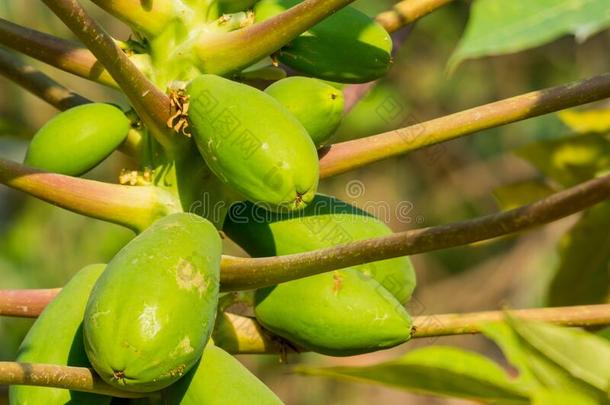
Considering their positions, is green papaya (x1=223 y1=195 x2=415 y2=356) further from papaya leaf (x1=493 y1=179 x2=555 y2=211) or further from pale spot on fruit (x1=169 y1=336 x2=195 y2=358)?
papaya leaf (x1=493 y1=179 x2=555 y2=211)

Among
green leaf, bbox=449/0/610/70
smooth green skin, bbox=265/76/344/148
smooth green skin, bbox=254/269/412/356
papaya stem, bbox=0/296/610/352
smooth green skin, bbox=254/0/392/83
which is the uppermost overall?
green leaf, bbox=449/0/610/70

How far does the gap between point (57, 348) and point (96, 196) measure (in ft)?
0.63

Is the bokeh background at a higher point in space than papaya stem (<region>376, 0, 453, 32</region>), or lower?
lower

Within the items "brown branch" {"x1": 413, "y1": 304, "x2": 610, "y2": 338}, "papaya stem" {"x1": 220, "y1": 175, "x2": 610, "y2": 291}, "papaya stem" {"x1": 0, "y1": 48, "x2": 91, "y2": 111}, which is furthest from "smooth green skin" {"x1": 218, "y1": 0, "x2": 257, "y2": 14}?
"brown branch" {"x1": 413, "y1": 304, "x2": 610, "y2": 338}

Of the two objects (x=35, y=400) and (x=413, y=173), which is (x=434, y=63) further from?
(x=35, y=400)

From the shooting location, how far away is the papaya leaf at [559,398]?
90cm

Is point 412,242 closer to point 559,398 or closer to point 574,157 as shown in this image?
point 559,398

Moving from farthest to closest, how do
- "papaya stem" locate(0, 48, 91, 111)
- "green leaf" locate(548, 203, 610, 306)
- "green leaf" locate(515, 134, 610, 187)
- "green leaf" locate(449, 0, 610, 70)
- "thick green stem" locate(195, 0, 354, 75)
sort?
"green leaf" locate(515, 134, 610, 187)
"green leaf" locate(548, 203, 610, 306)
"papaya stem" locate(0, 48, 91, 111)
"thick green stem" locate(195, 0, 354, 75)
"green leaf" locate(449, 0, 610, 70)

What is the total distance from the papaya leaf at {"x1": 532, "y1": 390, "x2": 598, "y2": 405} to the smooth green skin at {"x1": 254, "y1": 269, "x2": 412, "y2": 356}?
0.26 metres

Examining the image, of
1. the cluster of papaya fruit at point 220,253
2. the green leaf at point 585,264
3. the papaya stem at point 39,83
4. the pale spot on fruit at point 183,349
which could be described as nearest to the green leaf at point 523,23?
the cluster of papaya fruit at point 220,253

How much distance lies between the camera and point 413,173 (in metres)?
4.20

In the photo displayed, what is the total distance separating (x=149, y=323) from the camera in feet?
3.13

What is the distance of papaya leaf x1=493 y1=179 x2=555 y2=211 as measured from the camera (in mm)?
1758

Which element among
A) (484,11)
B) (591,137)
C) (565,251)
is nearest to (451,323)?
(484,11)
